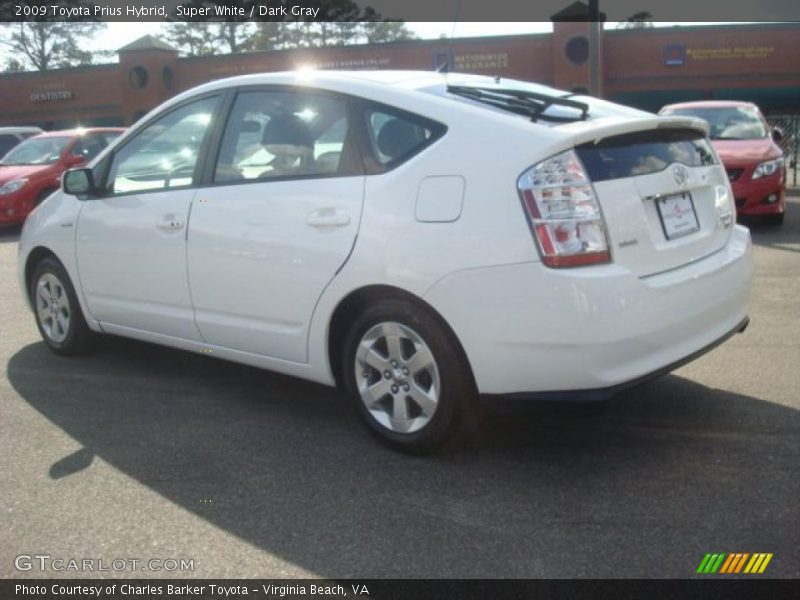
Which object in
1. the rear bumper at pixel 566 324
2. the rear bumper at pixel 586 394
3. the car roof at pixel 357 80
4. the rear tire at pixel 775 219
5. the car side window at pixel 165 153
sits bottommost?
the rear tire at pixel 775 219

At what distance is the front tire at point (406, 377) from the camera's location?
367cm

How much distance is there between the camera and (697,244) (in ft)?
12.7

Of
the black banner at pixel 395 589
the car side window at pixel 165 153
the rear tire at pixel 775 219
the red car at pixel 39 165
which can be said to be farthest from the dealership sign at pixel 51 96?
the black banner at pixel 395 589

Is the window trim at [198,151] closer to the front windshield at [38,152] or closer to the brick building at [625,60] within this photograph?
the front windshield at [38,152]

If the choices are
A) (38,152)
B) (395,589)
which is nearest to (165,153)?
(395,589)

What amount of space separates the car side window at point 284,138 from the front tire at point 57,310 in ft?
5.44

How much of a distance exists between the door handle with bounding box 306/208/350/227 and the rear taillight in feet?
2.84

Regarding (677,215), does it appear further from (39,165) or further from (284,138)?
(39,165)

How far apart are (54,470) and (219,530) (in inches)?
42.4

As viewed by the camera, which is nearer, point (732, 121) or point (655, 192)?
point (655, 192)

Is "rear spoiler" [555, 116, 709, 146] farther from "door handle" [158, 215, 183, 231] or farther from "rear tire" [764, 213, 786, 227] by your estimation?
"rear tire" [764, 213, 786, 227]

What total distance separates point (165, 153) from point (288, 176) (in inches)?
44.3

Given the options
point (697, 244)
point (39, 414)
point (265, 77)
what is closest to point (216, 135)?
point (265, 77)

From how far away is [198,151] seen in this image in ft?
15.5
